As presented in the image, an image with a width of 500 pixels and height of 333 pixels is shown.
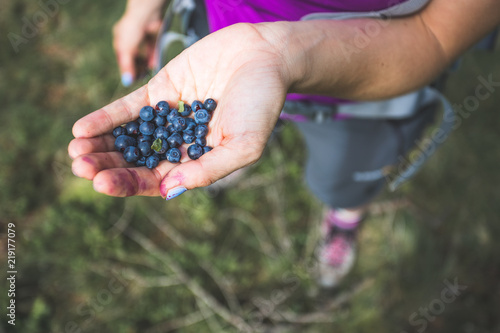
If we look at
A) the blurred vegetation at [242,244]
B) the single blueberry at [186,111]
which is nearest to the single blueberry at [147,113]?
the single blueberry at [186,111]

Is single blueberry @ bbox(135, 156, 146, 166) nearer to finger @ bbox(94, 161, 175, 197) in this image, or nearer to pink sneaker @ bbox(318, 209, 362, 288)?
finger @ bbox(94, 161, 175, 197)

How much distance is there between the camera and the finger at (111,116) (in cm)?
120

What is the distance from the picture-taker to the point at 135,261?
8.22ft

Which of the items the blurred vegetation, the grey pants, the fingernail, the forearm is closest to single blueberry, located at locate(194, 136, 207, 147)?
the forearm

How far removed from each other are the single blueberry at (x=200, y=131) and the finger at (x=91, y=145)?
27 cm

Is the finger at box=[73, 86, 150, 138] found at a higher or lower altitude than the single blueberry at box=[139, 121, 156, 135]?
higher

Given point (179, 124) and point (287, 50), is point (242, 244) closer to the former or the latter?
point (179, 124)

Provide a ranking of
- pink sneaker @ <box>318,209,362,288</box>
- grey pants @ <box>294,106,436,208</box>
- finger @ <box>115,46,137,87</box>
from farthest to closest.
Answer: pink sneaker @ <box>318,209,362,288</box>, finger @ <box>115,46,137,87</box>, grey pants @ <box>294,106,436,208</box>

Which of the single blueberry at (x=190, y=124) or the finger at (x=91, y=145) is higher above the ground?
the finger at (x=91, y=145)

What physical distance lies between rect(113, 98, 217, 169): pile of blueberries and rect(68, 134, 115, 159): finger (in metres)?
0.02

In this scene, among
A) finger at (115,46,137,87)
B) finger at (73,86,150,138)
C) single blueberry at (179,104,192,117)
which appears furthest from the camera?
finger at (115,46,137,87)

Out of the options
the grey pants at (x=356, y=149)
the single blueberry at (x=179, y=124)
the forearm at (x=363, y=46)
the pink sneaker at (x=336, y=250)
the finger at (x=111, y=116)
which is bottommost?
the pink sneaker at (x=336, y=250)

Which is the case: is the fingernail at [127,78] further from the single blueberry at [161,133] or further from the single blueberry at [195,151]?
the single blueberry at [195,151]

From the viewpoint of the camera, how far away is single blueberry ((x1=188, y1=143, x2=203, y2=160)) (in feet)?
4.25
